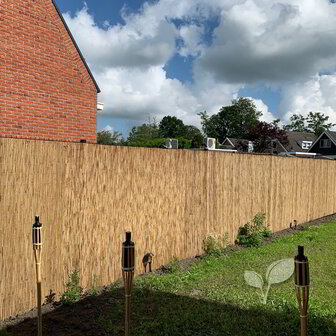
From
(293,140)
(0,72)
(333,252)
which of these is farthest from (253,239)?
(293,140)

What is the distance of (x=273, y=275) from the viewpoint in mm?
5633

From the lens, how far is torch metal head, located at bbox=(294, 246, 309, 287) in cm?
240

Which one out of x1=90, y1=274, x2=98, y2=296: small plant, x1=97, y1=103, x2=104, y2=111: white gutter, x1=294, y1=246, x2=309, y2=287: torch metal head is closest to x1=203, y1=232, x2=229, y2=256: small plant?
x1=90, y1=274, x2=98, y2=296: small plant

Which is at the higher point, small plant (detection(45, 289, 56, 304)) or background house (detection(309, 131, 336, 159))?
background house (detection(309, 131, 336, 159))

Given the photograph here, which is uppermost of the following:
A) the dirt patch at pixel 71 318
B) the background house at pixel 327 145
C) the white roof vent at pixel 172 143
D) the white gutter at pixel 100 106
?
the background house at pixel 327 145

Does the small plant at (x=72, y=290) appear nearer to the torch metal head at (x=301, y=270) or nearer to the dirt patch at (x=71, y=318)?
the dirt patch at (x=71, y=318)

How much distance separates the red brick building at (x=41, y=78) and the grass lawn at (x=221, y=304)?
4468mm

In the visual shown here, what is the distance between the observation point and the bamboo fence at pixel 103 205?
4.21 meters

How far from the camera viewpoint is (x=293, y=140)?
186ft

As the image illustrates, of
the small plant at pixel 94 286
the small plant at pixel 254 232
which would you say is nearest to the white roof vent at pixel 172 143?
the small plant at pixel 254 232

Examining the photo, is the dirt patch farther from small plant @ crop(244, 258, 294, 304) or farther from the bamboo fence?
small plant @ crop(244, 258, 294, 304)

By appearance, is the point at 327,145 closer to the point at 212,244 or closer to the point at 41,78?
the point at 212,244

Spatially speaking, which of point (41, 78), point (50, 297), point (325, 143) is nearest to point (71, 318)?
point (50, 297)

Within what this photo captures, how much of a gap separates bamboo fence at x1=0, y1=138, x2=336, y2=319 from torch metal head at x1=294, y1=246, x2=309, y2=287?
3.04m
